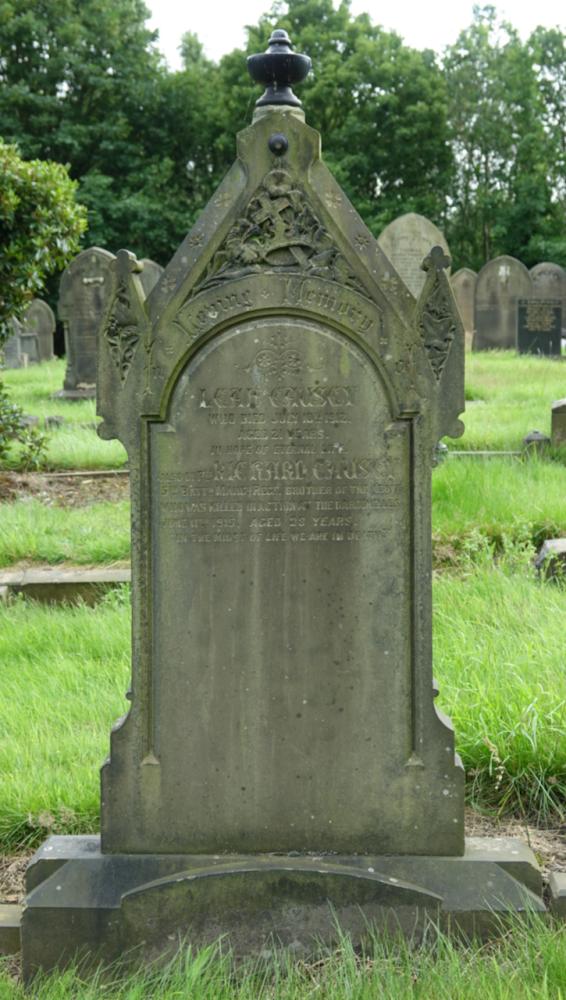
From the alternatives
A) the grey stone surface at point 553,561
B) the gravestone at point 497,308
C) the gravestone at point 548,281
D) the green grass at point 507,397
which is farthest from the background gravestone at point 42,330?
the grey stone surface at point 553,561

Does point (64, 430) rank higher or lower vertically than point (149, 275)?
lower

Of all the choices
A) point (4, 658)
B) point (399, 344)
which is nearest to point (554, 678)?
point (399, 344)

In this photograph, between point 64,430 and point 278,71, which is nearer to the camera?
point 278,71

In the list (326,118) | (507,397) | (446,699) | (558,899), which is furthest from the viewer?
(326,118)

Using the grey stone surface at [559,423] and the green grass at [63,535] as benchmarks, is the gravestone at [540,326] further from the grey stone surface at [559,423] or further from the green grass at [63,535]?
the green grass at [63,535]

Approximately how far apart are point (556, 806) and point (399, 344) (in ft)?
5.90

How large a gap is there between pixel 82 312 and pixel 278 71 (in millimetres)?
15253

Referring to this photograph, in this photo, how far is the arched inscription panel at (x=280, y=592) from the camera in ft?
11.2

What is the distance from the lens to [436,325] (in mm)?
3379

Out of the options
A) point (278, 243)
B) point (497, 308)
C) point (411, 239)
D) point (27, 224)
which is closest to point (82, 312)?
point (411, 239)

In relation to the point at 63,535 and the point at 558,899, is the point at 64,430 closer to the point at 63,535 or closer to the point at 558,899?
the point at 63,535

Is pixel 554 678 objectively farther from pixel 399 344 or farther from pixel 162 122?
pixel 162 122

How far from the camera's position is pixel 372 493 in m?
3.42

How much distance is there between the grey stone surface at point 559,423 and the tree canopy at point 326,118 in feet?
86.9
